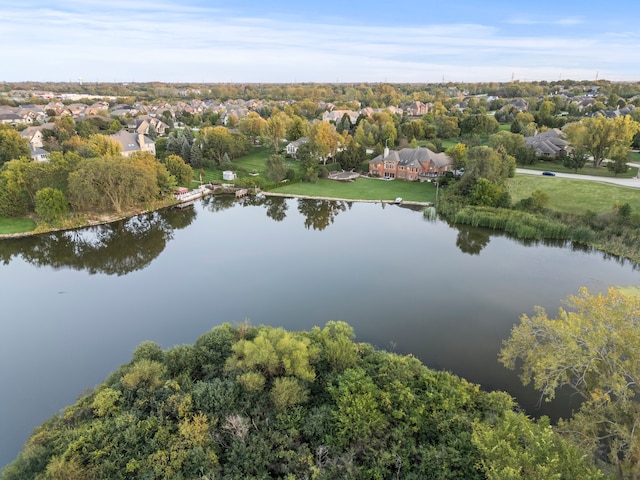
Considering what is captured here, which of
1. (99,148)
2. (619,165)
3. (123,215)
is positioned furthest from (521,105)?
(123,215)

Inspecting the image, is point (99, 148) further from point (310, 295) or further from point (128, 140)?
point (310, 295)

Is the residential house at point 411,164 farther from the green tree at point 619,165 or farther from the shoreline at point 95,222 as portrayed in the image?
the shoreline at point 95,222

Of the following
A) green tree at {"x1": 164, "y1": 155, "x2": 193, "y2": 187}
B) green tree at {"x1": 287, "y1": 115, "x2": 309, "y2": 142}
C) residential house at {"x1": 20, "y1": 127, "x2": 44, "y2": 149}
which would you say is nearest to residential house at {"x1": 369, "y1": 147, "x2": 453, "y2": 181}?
green tree at {"x1": 287, "y1": 115, "x2": 309, "y2": 142}

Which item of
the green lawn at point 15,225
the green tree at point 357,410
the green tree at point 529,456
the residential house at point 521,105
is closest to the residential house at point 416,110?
the residential house at point 521,105

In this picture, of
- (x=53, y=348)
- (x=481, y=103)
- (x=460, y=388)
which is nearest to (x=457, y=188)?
(x=460, y=388)

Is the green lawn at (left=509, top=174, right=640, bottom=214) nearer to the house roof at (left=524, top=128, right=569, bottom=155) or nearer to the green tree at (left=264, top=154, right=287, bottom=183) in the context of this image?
the house roof at (left=524, top=128, right=569, bottom=155)
